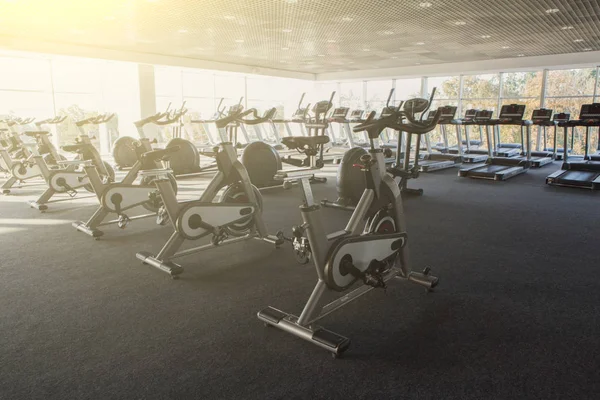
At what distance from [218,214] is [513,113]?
8328mm

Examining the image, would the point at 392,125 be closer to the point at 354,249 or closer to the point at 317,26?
the point at 354,249

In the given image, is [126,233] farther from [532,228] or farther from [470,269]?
[532,228]

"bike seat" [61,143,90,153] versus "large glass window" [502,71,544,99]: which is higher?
"large glass window" [502,71,544,99]

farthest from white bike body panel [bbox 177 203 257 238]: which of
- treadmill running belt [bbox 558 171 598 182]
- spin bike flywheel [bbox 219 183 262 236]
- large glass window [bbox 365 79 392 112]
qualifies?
large glass window [bbox 365 79 392 112]

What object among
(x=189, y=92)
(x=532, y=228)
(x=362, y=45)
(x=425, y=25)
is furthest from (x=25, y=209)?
(x=189, y=92)

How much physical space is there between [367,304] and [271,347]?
26.7 inches

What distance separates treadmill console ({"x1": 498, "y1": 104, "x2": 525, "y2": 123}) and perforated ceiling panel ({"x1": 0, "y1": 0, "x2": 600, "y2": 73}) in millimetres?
1428

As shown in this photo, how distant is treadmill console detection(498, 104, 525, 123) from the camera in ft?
29.5

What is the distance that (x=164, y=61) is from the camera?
11.6 m

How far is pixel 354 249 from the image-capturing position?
6.60 feet

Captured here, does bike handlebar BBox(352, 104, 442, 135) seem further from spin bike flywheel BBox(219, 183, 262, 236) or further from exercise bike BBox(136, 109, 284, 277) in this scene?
spin bike flywheel BBox(219, 183, 262, 236)

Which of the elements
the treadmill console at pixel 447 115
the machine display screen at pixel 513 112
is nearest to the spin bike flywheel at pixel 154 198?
the treadmill console at pixel 447 115

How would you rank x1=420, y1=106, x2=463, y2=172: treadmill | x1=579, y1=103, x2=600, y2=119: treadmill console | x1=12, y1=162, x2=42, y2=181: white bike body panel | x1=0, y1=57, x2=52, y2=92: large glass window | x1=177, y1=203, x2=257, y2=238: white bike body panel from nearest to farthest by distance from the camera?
x1=177, y1=203, x2=257, y2=238: white bike body panel < x1=12, y1=162, x2=42, y2=181: white bike body panel < x1=579, y1=103, x2=600, y2=119: treadmill console < x1=420, y1=106, x2=463, y2=172: treadmill < x1=0, y1=57, x2=52, y2=92: large glass window

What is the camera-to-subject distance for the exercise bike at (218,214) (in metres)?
2.85
